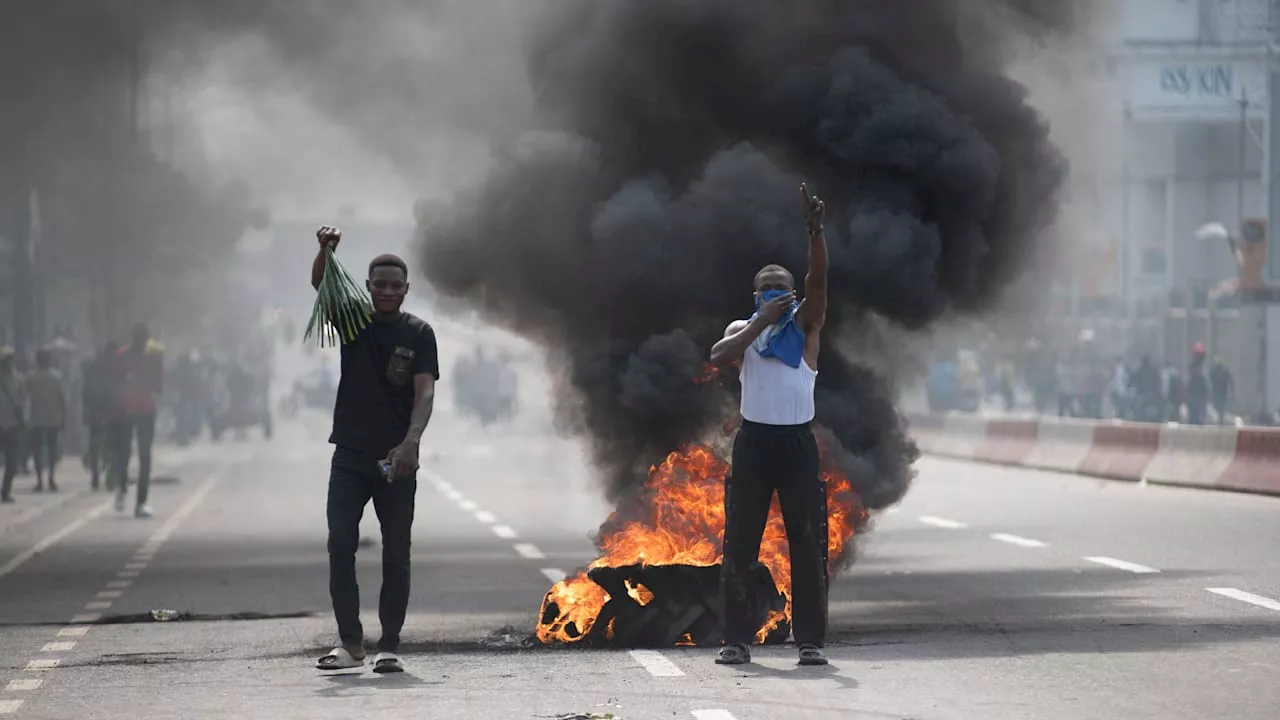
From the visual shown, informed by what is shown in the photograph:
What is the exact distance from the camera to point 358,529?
29.3 feet

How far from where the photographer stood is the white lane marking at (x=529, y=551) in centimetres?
1586

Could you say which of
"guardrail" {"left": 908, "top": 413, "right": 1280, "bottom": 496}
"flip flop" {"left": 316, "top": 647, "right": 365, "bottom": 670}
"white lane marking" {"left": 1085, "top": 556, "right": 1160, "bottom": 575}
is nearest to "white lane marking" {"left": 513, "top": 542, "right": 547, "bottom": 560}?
"white lane marking" {"left": 1085, "top": 556, "right": 1160, "bottom": 575}

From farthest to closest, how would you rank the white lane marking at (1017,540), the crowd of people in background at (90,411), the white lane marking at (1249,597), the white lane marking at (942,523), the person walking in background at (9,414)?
the person walking in background at (9,414), the crowd of people in background at (90,411), the white lane marking at (942,523), the white lane marking at (1017,540), the white lane marking at (1249,597)

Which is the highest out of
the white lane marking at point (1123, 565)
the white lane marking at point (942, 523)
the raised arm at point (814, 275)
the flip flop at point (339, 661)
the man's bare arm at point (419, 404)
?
the raised arm at point (814, 275)

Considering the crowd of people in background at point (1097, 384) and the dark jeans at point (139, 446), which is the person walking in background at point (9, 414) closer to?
the dark jeans at point (139, 446)

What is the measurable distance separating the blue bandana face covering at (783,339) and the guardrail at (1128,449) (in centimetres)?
1258

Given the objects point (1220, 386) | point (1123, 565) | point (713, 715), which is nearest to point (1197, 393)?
point (1220, 386)

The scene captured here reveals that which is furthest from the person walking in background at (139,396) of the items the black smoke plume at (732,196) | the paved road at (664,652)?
the black smoke plume at (732,196)

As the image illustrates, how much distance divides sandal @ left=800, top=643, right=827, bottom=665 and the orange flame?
0.95 metres

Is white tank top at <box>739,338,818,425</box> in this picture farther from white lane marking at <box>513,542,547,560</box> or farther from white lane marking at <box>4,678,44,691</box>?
white lane marking at <box>513,542,547,560</box>

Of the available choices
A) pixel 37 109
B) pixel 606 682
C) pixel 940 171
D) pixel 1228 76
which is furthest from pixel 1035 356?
pixel 606 682

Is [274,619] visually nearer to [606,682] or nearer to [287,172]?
[606,682]

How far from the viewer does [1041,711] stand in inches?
293

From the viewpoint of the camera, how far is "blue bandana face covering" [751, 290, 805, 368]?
29.1ft
